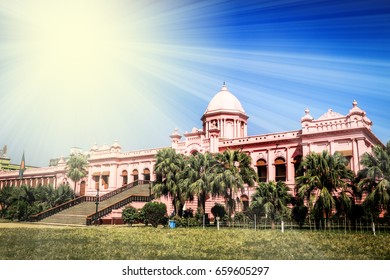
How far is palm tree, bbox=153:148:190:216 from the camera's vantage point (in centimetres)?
1883

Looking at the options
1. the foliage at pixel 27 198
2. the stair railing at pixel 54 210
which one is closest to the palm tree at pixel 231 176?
the foliage at pixel 27 198

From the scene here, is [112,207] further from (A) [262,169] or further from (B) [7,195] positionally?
(A) [262,169]

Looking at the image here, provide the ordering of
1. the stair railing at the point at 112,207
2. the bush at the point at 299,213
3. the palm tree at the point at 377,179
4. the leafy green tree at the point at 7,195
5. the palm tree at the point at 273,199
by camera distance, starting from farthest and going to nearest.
Result: 1. the stair railing at the point at 112,207
2. the palm tree at the point at 273,199
3. the bush at the point at 299,213
4. the leafy green tree at the point at 7,195
5. the palm tree at the point at 377,179

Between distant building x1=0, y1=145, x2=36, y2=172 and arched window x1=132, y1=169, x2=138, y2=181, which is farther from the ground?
arched window x1=132, y1=169, x2=138, y2=181

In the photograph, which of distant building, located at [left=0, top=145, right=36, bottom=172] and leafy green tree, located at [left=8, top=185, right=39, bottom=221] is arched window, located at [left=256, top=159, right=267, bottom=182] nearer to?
leafy green tree, located at [left=8, top=185, right=39, bottom=221]

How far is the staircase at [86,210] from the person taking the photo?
60.7 feet

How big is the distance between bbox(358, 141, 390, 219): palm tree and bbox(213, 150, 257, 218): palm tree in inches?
211

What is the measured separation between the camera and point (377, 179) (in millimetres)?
12992

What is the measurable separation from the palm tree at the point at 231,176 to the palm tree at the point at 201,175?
14.6 inches

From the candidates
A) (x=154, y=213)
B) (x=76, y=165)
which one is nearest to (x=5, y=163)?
(x=76, y=165)

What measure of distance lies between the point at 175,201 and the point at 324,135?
860 cm

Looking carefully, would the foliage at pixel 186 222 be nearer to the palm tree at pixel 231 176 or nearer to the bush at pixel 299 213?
the palm tree at pixel 231 176

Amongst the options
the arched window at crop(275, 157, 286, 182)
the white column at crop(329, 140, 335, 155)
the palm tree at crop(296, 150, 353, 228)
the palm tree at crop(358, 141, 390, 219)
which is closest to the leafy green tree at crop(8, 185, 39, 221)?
the palm tree at crop(296, 150, 353, 228)
